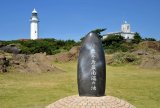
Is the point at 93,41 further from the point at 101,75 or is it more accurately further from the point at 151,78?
the point at 151,78

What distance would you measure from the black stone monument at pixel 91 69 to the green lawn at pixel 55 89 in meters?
4.75

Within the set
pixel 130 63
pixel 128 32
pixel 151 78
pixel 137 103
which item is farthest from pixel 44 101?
pixel 128 32

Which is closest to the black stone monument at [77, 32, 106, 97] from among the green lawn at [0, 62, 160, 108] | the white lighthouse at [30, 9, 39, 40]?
the green lawn at [0, 62, 160, 108]

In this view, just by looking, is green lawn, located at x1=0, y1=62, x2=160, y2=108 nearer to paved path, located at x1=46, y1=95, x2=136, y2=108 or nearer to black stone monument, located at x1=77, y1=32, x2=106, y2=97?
black stone monument, located at x1=77, y1=32, x2=106, y2=97

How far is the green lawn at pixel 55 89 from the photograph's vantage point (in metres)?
16.2

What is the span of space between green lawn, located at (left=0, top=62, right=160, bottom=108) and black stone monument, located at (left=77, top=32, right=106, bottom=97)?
475 cm

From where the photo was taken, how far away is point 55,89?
20.2 metres

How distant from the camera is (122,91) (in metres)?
19.5

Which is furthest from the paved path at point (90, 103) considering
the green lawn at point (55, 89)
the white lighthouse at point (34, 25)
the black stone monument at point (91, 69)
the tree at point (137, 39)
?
the white lighthouse at point (34, 25)

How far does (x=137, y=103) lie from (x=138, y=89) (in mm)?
4332

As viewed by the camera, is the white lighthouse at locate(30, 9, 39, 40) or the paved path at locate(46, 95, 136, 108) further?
the white lighthouse at locate(30, 9, 39, 40)

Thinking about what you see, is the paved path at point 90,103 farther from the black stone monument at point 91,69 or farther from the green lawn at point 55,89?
the green lawn at point 55,89

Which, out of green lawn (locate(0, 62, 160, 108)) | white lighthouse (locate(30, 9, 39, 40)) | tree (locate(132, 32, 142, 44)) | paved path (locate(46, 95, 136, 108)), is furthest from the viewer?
white lighthouse (locate(30, 9, 39, 40))

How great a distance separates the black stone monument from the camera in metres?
10.5
